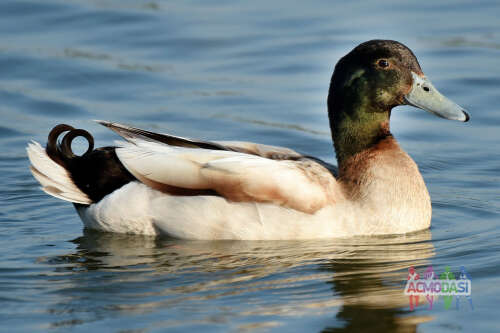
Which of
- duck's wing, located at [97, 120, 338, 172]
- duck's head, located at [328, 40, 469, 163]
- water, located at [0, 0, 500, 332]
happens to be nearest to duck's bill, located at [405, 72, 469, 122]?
duck's head, located at [328, 40, 469, 163]

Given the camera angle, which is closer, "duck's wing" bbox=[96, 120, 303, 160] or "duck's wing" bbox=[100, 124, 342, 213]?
"duck's wing" bbox=[100, 124, 342, 213]

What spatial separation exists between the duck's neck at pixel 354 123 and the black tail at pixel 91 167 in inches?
65.4

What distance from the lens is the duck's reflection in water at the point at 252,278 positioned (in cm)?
629

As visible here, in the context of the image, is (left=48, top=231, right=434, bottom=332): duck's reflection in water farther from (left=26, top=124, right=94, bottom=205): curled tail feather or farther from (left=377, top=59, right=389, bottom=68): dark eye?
(left=377, top=59, right=389, bottom=68): dark eye

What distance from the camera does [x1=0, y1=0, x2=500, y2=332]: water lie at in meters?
6.38

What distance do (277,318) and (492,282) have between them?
5.26 ft

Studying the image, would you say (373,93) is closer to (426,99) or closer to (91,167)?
(426,99)

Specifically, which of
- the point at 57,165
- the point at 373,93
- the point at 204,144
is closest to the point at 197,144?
the point at 204,144

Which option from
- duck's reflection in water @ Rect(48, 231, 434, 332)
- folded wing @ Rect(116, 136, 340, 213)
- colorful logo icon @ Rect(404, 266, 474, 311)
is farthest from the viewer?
folded wing @ Rect(116, 136, 340, 213)

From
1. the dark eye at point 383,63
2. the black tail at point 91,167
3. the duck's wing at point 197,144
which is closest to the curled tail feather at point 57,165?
the black tail at point 91,167

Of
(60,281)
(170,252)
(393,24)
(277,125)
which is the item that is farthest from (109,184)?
(393,24)

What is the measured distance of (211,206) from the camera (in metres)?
7.74

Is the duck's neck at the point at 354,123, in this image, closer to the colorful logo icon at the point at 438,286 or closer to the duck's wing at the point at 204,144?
the duck's wing at the point at 204,144

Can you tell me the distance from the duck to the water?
6.5 inches
